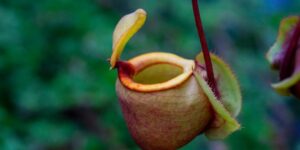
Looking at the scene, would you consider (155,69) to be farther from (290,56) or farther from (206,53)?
(290,56)

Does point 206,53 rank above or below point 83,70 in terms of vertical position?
above

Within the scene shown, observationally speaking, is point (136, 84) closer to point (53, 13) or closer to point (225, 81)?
point (225, 81)

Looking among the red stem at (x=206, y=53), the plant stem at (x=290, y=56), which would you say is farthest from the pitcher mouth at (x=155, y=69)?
→ the plant stem at (x=290, y=56)

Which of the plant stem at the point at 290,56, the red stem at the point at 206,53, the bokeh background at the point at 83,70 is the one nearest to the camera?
the red stem at the point at 206,53

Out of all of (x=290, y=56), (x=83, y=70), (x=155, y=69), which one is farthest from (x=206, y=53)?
(x=83, y=70)

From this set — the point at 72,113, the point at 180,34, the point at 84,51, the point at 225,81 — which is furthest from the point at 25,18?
the point at 225,81

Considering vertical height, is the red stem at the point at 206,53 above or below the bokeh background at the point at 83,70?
above

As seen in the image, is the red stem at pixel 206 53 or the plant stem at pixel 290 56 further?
the plant stem at pixel 290 56

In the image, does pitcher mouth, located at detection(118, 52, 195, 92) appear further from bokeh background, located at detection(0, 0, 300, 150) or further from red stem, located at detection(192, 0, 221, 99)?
bokeh background, located at detection(0, 0, 300, 150)

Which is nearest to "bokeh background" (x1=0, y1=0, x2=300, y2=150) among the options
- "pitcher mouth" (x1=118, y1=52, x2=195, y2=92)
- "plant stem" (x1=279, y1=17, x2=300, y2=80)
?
"pitcher mouth" (x1=118, y1=52, x2=195, y2=92)

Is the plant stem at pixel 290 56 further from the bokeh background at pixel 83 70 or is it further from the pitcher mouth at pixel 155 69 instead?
the bokeh background at pixel 83 70
